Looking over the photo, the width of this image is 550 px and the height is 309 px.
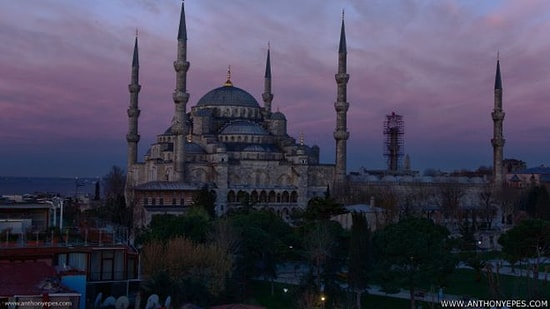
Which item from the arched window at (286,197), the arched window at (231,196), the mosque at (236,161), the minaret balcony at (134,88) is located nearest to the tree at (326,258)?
the mosque at (236,161)

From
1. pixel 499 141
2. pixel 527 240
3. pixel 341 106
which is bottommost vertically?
pixel 527 240

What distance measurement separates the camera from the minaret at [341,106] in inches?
1956

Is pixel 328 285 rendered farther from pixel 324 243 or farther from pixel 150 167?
pixel 150 167

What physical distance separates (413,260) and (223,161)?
1085 inches

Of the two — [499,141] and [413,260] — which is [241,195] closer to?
[499,141]

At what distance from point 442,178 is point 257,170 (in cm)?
1701

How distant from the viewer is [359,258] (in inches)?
858

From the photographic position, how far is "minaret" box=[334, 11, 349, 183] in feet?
163

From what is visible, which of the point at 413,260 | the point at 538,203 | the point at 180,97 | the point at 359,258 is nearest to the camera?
the point at 413,260

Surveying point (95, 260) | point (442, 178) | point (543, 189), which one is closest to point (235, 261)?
point (95, 260)

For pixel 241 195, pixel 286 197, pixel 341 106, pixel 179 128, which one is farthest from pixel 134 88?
pixel 341 106

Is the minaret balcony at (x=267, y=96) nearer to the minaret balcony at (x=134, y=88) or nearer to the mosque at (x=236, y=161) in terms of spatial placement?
the mosque at (x=236, y=161)

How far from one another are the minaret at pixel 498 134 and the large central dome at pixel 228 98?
19.4m

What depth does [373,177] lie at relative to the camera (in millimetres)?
54438
